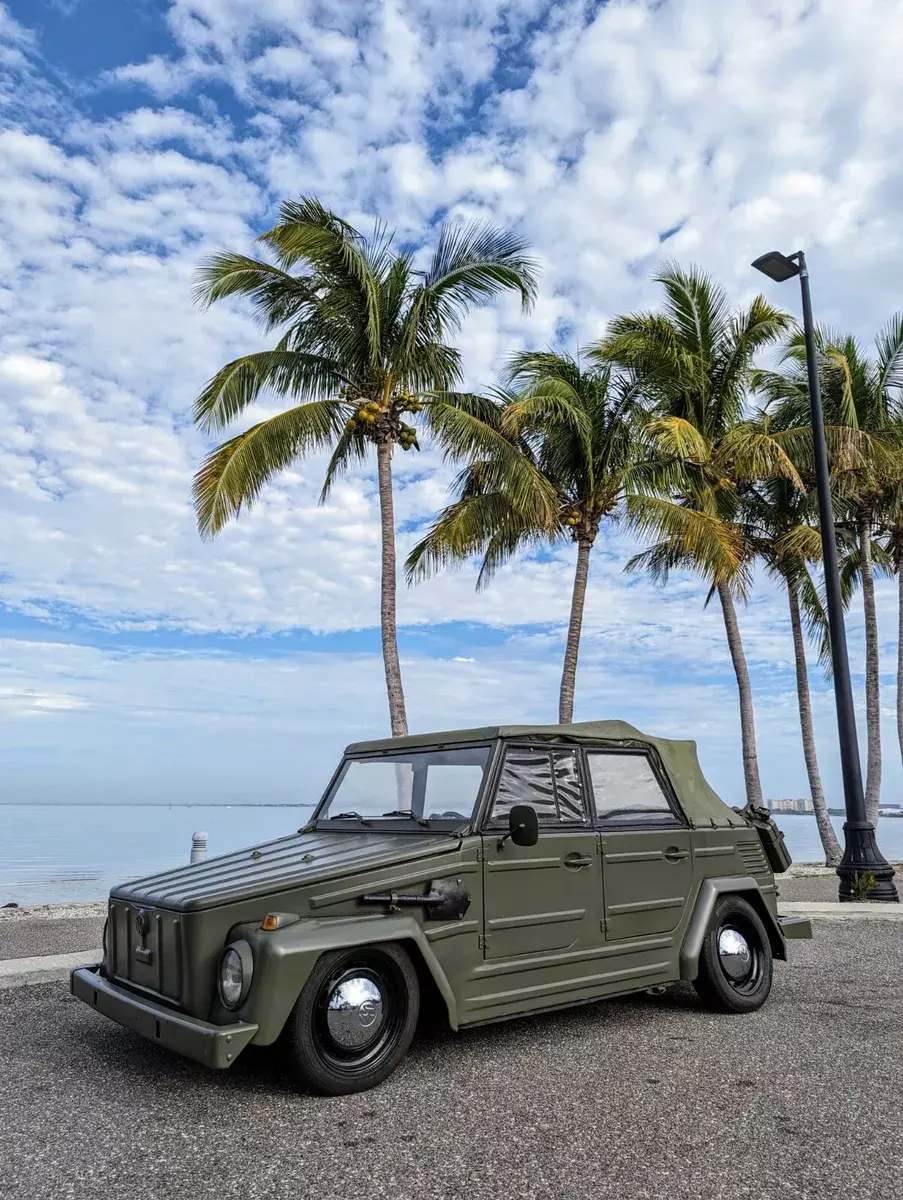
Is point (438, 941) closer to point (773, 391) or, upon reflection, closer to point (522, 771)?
point (522, 771)

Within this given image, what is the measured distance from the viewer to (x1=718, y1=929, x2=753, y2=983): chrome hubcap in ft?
19.0

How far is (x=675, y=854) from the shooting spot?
5676 millimetres

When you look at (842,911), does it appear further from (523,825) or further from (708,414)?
(708,414)

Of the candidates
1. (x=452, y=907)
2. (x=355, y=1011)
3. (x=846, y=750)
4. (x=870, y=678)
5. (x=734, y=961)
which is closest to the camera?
(x=355, y=1011)

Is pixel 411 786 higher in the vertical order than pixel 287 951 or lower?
higher

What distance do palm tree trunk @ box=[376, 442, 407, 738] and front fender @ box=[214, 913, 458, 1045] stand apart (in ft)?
32.1

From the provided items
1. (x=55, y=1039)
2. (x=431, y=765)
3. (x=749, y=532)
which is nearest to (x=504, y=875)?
(x=431, y=765)

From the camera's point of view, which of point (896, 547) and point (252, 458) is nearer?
point (252, 458)

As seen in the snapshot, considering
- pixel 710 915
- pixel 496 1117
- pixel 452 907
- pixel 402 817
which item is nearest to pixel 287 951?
pixel 452 907

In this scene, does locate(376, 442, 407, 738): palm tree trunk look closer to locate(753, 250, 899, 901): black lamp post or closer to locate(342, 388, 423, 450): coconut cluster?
locate(342, 388, 423, 450): coconut cluster

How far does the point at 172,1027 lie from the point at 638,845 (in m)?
2.81

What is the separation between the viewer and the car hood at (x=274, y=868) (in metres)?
4.24

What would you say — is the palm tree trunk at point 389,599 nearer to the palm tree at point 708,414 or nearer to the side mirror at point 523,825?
the palm tree at point 708,414

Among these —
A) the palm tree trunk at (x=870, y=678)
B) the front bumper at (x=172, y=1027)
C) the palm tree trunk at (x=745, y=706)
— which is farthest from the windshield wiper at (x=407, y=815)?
the palm tree trunk at (x=870, y=678)
